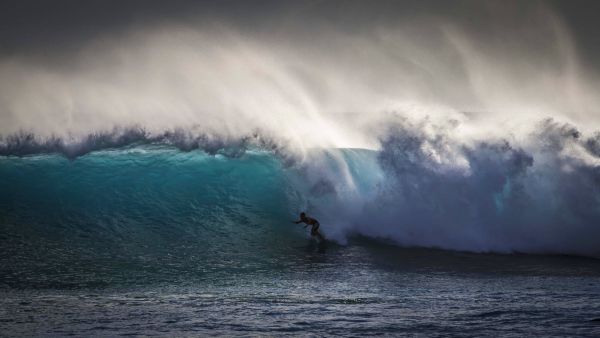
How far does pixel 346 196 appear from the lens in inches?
602

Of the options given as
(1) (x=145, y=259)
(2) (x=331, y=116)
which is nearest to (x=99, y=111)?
(2) (x=331, y=116)

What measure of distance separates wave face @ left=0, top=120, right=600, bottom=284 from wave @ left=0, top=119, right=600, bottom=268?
0.03 meters

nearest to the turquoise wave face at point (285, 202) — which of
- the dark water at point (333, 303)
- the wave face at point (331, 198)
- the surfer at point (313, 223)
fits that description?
the wave face at point (331, 198)

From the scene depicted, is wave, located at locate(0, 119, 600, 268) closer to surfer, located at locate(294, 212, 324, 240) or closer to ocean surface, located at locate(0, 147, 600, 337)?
ocean surface, located at locate(0, 147, 600, 337)

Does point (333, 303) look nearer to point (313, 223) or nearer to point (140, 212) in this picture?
point (313, 223)

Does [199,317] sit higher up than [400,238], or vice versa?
[400,238]

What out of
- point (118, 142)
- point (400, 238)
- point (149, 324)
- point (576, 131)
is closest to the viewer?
point (149, 324)

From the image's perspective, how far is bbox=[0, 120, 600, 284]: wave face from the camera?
13.2 metres

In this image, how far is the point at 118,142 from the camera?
17.7 metres

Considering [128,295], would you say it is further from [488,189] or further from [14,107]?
[14,107]

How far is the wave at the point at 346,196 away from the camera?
13.5 metres

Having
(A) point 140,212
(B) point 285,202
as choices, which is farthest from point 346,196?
(A) point 140,212

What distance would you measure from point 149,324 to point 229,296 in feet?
5.73

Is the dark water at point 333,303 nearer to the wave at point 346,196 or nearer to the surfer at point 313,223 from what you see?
the surfer at point 313,223
